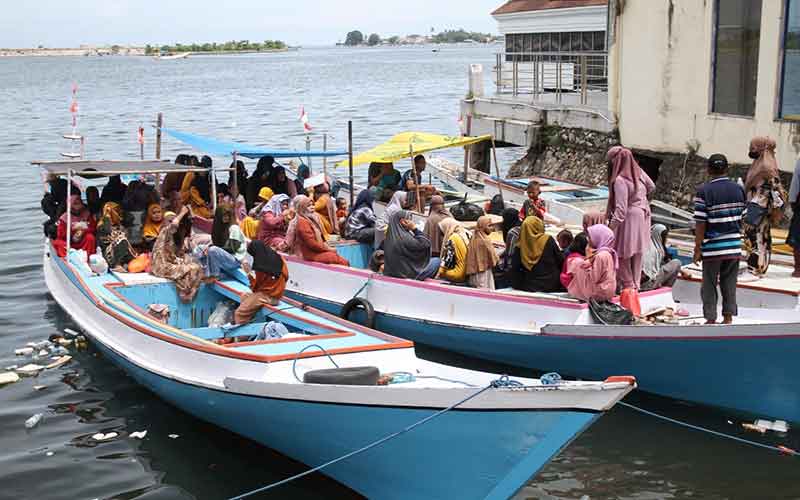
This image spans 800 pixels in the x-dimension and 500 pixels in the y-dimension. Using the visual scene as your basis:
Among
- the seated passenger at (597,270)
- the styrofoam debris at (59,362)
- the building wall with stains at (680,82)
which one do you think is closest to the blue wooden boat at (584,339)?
the seated passenger at (597,270)

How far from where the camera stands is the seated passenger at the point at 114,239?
12266 millimetres

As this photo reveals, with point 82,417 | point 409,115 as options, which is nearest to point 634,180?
point 82,417

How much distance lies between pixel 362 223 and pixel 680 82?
651cm

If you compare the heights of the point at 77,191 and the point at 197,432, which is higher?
the point at 77,191

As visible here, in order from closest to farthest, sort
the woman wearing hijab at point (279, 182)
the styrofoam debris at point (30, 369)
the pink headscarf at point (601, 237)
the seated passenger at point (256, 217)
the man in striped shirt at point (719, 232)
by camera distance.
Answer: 1. the man in striped shirt at point (719, 232)
2. the pink headscarf at point (601, 237)
3. the styrofoam debris at point (30, 369)
4. the seated passenger at point (256, 217)
5. the woman wearing hijab at point (279, 182)

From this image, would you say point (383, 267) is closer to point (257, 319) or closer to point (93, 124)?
point (257, 319)

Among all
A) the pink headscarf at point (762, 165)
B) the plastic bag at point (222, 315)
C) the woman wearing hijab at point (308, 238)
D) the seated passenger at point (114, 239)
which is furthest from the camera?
the woman wearing hijab at point (308, 238)

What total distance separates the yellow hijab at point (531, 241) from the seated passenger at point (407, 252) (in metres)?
1.21

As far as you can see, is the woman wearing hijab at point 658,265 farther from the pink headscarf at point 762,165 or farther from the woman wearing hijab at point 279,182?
the woman wearing hijab at point 279,182

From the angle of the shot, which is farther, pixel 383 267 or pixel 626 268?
pixel 383 267

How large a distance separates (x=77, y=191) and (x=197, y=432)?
5559 millimetres

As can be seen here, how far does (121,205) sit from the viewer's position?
45.1ft

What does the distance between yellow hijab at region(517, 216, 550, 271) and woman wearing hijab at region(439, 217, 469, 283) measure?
27.0 inches

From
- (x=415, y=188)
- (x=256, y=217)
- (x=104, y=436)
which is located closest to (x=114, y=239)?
(x=256, y=217)
